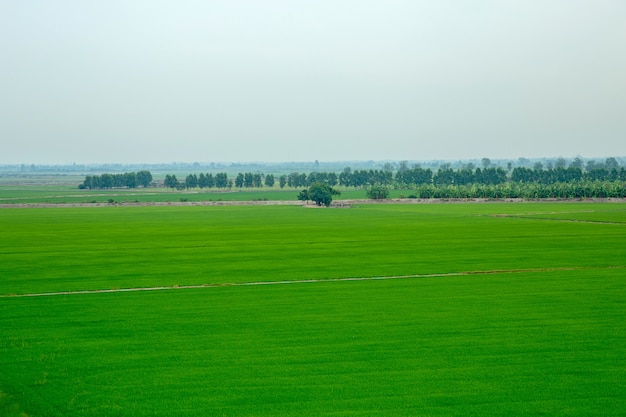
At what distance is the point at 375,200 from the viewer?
11175 cm

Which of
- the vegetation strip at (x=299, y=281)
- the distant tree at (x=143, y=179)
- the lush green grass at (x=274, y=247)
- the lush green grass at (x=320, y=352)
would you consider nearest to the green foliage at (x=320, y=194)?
the lush green grass at (x=274, y=247)

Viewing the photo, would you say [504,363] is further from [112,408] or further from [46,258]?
[46,258]

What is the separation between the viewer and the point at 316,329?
2183 cm

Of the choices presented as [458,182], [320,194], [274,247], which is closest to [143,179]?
[458,182]

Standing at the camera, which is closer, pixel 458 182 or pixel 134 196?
pixel 134 196

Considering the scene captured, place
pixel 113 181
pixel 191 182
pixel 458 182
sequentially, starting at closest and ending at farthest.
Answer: pixel 458 182 → pixel 191 182 → pixel 113 181

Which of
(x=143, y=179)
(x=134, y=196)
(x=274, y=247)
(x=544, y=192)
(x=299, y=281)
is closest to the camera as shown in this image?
(x=299, y=281)

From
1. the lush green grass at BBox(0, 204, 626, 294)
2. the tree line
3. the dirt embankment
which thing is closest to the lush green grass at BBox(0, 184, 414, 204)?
the dirt embankment

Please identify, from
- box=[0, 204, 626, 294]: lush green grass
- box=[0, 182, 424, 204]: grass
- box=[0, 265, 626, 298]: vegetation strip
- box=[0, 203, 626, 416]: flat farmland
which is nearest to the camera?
box=[0, 203, 626, 416]: flat farmland

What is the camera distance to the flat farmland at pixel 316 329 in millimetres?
15820

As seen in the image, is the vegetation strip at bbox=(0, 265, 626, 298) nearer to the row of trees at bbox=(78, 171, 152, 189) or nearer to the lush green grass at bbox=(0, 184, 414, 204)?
the lush green grass at bbox=(0, 184, 414, 204)

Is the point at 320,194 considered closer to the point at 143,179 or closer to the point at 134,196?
the point at 134,196

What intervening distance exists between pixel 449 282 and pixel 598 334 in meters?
10.4

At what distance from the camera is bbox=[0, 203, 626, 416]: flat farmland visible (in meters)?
15.8
